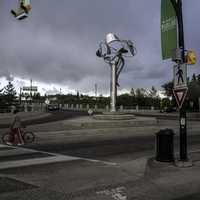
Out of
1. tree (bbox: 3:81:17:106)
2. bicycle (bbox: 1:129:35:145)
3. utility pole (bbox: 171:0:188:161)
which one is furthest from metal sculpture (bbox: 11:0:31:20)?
tree (bbox: 3:81:17:106)

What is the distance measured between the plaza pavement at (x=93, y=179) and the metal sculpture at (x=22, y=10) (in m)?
4.59

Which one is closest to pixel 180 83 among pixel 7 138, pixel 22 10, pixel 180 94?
pixel 180 94

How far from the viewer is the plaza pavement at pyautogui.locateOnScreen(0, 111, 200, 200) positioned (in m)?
6.34

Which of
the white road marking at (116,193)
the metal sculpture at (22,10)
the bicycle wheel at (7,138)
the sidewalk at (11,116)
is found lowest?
the white road marking at (116,193)

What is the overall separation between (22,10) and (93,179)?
590 cm

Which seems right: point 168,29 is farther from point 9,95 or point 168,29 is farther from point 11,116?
point 9,95

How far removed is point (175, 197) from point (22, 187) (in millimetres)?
3140

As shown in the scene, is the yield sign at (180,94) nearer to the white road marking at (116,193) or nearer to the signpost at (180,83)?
the signpost at (180,83)

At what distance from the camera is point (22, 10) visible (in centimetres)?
1023

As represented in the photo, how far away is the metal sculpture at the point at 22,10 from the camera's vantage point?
10195mm

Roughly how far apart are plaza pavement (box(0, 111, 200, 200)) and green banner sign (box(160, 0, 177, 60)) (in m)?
3.41

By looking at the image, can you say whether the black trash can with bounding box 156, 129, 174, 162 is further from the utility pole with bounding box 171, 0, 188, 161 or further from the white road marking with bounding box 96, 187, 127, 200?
the white road marking with bounding box 96, 187, 127, 200

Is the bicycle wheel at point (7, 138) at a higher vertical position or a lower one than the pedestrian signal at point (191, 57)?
lower

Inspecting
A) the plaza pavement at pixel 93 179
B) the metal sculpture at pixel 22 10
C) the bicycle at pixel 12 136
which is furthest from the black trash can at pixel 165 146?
the bicycle at pixel 12 136
